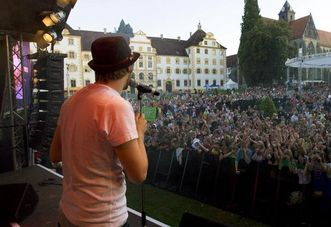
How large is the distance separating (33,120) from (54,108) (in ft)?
4.07

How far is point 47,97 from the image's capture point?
746cm

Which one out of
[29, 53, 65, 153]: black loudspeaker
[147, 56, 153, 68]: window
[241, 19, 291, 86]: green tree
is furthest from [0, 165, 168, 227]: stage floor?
[147, 56, 153, 68]: window

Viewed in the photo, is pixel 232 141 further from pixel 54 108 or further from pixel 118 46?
pixel 118 46

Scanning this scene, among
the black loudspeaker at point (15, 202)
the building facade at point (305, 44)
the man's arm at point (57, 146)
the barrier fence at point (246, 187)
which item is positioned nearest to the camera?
the man's arm at point (57, 146)

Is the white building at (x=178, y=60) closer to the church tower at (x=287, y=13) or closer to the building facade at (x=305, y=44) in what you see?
the building facade at (x=305, y=44)

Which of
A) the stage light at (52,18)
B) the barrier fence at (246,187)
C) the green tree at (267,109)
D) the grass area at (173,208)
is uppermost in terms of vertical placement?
the stage light at (52,18)

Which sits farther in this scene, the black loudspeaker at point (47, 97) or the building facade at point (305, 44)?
the building facade at point (305, 44)

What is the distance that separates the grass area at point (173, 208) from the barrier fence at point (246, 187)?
224 mm

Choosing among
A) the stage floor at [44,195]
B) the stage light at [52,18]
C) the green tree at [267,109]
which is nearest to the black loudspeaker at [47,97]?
the stage floor at [44,195]

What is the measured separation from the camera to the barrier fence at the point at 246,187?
7141 mm

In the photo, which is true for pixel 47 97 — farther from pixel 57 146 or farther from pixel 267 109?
pixel 267 109

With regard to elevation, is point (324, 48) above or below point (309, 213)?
above

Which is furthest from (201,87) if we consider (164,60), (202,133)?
(202,133)

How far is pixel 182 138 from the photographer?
1164 cm
